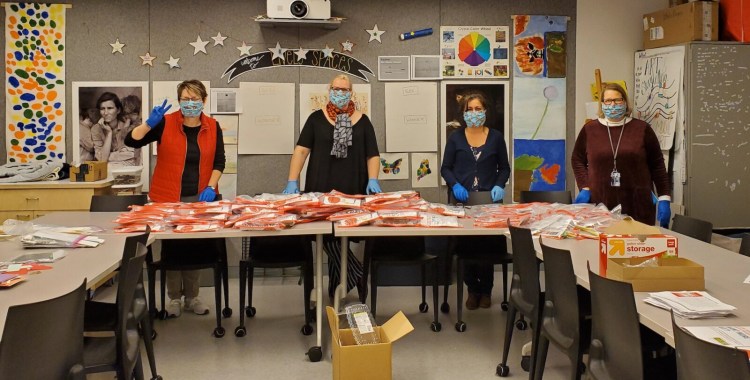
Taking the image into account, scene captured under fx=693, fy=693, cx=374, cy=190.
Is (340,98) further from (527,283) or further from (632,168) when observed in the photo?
(527,283)

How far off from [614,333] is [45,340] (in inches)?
66.5

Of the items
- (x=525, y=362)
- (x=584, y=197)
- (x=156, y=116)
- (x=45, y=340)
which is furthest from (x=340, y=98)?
(x=45, y=340)

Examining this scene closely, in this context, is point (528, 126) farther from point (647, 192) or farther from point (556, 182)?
point (647, 192)

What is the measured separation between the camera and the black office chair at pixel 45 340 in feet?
5.88

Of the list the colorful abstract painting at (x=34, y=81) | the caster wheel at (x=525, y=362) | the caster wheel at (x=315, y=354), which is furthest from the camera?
the colorful abstract painting at (x=34, y=81)

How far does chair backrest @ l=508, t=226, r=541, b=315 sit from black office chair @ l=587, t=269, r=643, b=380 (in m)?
0.72

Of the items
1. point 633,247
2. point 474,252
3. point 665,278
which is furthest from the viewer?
point 474,252

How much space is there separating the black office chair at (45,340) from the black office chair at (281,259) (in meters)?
2.09

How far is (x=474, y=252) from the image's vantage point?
4.46 metres

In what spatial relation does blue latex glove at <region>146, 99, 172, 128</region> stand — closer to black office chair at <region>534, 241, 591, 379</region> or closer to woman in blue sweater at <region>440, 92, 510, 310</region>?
Result: woman in blue sweater at <region>440, 92, 510, 310</region>

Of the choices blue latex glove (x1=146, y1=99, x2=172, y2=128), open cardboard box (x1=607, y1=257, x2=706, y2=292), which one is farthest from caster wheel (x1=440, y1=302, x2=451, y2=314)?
open cardboard box (x1=607, y1=257, x2=706, y2=292)

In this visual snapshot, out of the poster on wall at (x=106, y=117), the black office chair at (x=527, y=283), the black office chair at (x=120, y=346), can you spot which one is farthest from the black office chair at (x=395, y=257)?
the poster on wall at (x=106, y=117)

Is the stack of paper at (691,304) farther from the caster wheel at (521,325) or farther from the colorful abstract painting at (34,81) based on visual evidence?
the colorful abstract painting at (34,81)

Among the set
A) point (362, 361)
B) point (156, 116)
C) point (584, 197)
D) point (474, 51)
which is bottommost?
point (362, 361)
